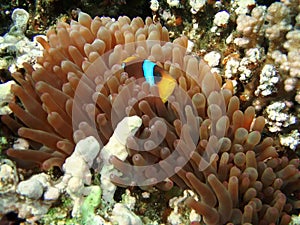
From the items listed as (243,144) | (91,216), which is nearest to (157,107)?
(243,144)

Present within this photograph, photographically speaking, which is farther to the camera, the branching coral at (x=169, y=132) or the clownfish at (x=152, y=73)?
the clownfish at (x=152, y=73)

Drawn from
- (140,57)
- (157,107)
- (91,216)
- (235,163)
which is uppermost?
(140,57)

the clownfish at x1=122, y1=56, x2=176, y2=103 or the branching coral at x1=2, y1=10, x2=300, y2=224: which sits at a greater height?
the clownfish at x1=122, y1=56, x2=176, y2=103

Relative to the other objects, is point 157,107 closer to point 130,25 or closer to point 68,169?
point 68,169

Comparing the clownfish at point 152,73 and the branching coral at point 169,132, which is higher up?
the clownfish at point 152,73

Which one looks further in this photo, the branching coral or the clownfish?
the clownfish
